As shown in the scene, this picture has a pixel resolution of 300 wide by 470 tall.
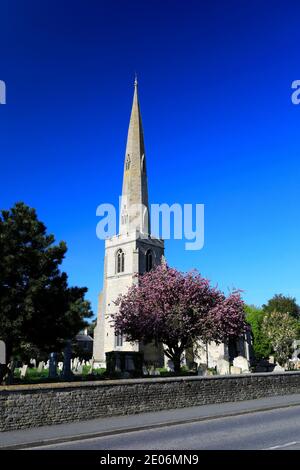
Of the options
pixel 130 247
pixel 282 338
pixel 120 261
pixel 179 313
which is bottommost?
pixel 282 338

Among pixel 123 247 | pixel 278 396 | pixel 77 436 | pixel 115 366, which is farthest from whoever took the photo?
pixel 123 247

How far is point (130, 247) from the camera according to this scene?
59.8m

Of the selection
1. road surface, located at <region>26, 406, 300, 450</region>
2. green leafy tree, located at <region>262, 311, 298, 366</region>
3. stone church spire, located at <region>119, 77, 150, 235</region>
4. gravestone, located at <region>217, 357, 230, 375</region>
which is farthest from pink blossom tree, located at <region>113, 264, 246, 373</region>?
stone church spire, located at <region>119, 77, 150, 235</region>

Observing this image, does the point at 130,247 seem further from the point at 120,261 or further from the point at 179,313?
the point at 179,313

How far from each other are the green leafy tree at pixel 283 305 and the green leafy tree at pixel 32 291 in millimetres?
59222

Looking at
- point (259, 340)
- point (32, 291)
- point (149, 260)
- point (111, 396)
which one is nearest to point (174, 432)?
point (111, 396)

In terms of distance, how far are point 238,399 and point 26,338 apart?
10.1m

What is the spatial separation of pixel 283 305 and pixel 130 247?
107 feet

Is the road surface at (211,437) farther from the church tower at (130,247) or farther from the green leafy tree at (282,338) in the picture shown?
the church tower at (130,247)

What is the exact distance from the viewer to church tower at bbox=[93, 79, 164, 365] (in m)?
57.8

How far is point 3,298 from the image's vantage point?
65.6 feet

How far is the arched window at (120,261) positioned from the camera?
2388 inches
